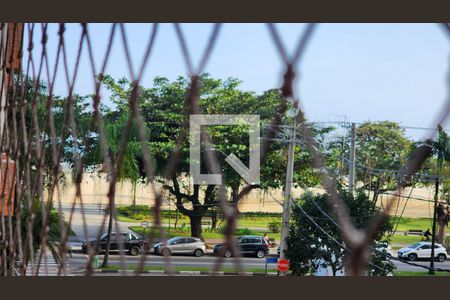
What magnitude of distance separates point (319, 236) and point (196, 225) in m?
3.36

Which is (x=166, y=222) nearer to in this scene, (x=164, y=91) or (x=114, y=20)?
(x=164, y=91)

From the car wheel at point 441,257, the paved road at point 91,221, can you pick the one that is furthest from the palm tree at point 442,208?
the paved road at point 91,221

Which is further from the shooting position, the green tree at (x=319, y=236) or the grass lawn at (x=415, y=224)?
the grass lawn at (x=415, y=224)

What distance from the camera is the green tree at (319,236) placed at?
5723mm

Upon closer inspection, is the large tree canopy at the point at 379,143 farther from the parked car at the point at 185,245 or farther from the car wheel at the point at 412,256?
the parked car at the point at 185,245

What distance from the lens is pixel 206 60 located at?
278 millimetres

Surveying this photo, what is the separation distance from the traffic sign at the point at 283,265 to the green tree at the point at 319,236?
3.9 inches

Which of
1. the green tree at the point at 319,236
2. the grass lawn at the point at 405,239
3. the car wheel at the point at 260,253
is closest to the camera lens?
the green tree at the point at 319,236

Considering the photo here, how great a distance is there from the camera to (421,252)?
27.5 feet

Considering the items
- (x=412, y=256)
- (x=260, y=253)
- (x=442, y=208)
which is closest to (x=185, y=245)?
(x=260, y=253)

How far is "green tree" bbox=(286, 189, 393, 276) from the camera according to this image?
572 centimetres

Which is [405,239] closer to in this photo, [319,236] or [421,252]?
[421,252]

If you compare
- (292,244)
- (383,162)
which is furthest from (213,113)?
(292,244)

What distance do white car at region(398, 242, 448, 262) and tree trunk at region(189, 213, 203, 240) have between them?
8.45 ft
